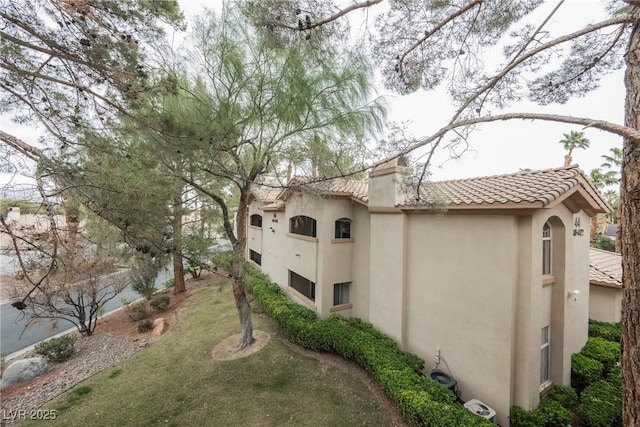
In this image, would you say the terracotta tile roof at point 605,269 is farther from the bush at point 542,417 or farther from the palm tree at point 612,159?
the palm tree at point 612,159

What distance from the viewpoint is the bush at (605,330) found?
27.2ft

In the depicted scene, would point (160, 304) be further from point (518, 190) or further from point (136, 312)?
point (518, 190)

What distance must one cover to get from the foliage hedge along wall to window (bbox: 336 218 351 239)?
131 inches

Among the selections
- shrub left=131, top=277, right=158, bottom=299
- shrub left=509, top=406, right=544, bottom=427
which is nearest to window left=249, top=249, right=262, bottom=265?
shrub left=131, top=277, right=158, bottom=299

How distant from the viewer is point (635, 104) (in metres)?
3.21

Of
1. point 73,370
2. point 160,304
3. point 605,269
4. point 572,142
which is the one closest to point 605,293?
point 605,269

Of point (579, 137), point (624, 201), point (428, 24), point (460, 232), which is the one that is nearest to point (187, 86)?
point (428, 24)

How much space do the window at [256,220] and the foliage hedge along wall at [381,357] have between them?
291 inches

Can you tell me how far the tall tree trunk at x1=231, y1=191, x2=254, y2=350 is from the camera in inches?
346

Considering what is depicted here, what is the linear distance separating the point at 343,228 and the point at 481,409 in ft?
22.6

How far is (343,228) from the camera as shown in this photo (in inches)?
420

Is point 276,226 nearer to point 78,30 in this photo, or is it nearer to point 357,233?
point 357,233

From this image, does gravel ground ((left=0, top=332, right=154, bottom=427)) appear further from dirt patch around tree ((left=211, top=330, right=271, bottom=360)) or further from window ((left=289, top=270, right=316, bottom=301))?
window ((left=289, top=270, right=316, bottom=301))

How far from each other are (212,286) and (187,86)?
14578mm
